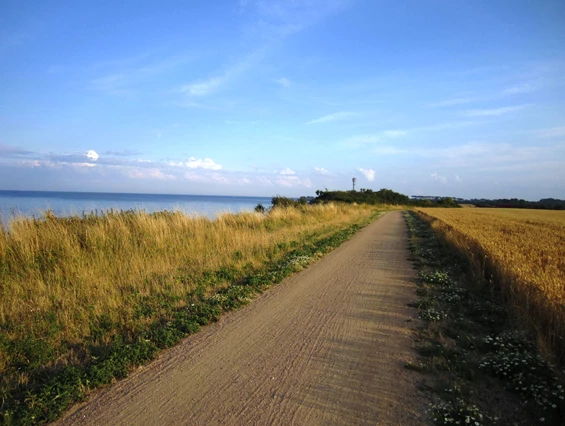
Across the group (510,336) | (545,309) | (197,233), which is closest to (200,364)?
(510,336)

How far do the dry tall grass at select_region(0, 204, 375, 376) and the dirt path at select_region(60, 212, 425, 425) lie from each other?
1308mm

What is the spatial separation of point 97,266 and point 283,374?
570 cm

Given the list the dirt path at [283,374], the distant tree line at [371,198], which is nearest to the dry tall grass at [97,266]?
the dirt path at [283,374]

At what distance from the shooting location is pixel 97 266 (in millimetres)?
7605

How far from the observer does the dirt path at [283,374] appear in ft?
10.1

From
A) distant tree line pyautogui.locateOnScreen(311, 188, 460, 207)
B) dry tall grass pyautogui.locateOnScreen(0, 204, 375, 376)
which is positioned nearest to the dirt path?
dry tall grass pyautogui.locateOnScreen(0, 204, 375, 376)

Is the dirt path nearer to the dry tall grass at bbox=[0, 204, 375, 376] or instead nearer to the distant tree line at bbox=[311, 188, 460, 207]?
the dry tall grass at bbox=[0, 204, 375, 376]

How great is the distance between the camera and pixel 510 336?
439cm

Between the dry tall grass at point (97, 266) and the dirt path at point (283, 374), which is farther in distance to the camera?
the dry tall grass at point (97, 266)

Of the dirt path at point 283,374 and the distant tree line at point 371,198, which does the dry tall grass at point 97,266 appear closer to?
the dirt path at point 283,374

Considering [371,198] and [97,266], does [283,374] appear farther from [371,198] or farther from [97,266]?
[371,198]

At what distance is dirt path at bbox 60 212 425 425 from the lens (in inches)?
121

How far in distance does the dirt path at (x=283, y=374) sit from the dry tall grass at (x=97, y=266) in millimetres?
1308

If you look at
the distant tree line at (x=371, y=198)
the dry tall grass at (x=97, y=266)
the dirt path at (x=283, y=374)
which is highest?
the distant tree line at (x=371, y=198)
